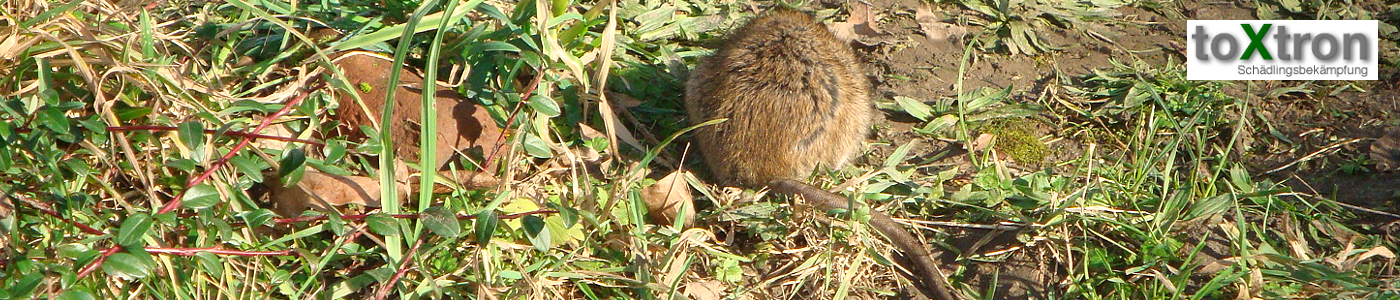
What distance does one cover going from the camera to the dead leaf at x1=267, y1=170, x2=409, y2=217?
10.8 ft

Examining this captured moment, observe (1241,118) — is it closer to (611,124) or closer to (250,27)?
(611,124)

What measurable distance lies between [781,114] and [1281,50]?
258cm

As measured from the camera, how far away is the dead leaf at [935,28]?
4.98 m

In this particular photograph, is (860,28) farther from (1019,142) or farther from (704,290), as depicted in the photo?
(704,290)

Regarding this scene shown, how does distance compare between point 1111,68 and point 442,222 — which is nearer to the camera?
point 442,222

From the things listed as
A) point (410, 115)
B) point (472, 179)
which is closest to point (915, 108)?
point (472, 179)

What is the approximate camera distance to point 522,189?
3.66 m

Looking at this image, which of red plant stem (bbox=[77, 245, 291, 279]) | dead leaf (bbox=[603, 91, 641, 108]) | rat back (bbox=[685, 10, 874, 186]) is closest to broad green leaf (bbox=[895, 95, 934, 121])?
rat back (bbox=[685, 10, 874, 186])

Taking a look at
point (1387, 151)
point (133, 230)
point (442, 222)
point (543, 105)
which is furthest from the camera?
point (1387, 151)

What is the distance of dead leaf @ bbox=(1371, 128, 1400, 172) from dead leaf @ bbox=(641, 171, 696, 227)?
262 centimetres

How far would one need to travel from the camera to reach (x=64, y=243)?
295 cm

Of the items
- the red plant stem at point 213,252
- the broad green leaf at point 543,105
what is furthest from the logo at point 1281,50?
the red plant stem at point 213,252

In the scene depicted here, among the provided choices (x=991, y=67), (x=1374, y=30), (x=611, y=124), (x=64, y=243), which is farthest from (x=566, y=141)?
(x=1374, y=30)

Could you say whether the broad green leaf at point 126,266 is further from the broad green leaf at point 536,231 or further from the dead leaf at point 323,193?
the broad green leaf at point 536,231
